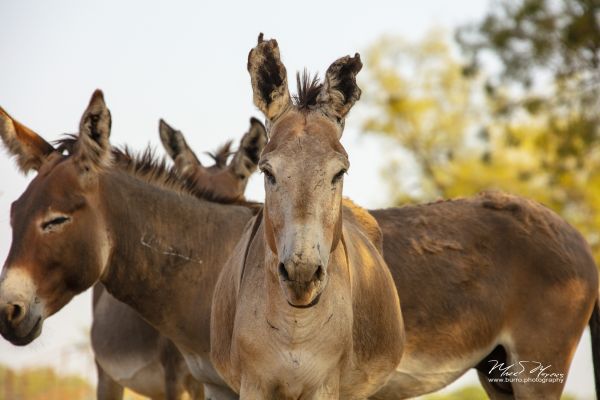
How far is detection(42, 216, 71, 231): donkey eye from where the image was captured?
6.96 m

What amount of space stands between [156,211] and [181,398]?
5.40ft

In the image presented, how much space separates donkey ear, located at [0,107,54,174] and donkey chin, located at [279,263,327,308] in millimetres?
3417

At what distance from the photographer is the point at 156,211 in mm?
7828

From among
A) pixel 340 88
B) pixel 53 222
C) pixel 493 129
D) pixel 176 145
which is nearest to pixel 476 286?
pixel 340 88

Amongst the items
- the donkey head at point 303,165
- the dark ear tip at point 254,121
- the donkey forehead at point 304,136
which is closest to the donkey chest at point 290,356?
the donkey head at point 303,165

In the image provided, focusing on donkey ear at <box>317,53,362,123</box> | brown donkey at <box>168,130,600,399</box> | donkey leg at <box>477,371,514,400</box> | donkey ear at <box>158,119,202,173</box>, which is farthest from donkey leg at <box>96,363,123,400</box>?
donkey ear at <box>317,53,362,123</box>

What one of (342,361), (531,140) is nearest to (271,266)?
(342,361)

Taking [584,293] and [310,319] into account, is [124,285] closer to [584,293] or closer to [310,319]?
[310,319]

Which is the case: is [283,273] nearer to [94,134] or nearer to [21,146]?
[94,134]

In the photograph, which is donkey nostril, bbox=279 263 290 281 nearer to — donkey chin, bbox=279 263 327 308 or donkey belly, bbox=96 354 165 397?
donkey chin, bbox=279 263 327 308

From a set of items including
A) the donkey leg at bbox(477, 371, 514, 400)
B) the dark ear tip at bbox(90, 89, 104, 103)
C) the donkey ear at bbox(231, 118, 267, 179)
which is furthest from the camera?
the donkey ear at bbox(231, 118, 267, 179)

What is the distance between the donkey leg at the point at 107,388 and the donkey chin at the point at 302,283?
5.46 meters

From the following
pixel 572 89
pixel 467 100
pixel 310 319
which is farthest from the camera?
pixel 467 100

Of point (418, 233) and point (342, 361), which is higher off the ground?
point (418, 233)
